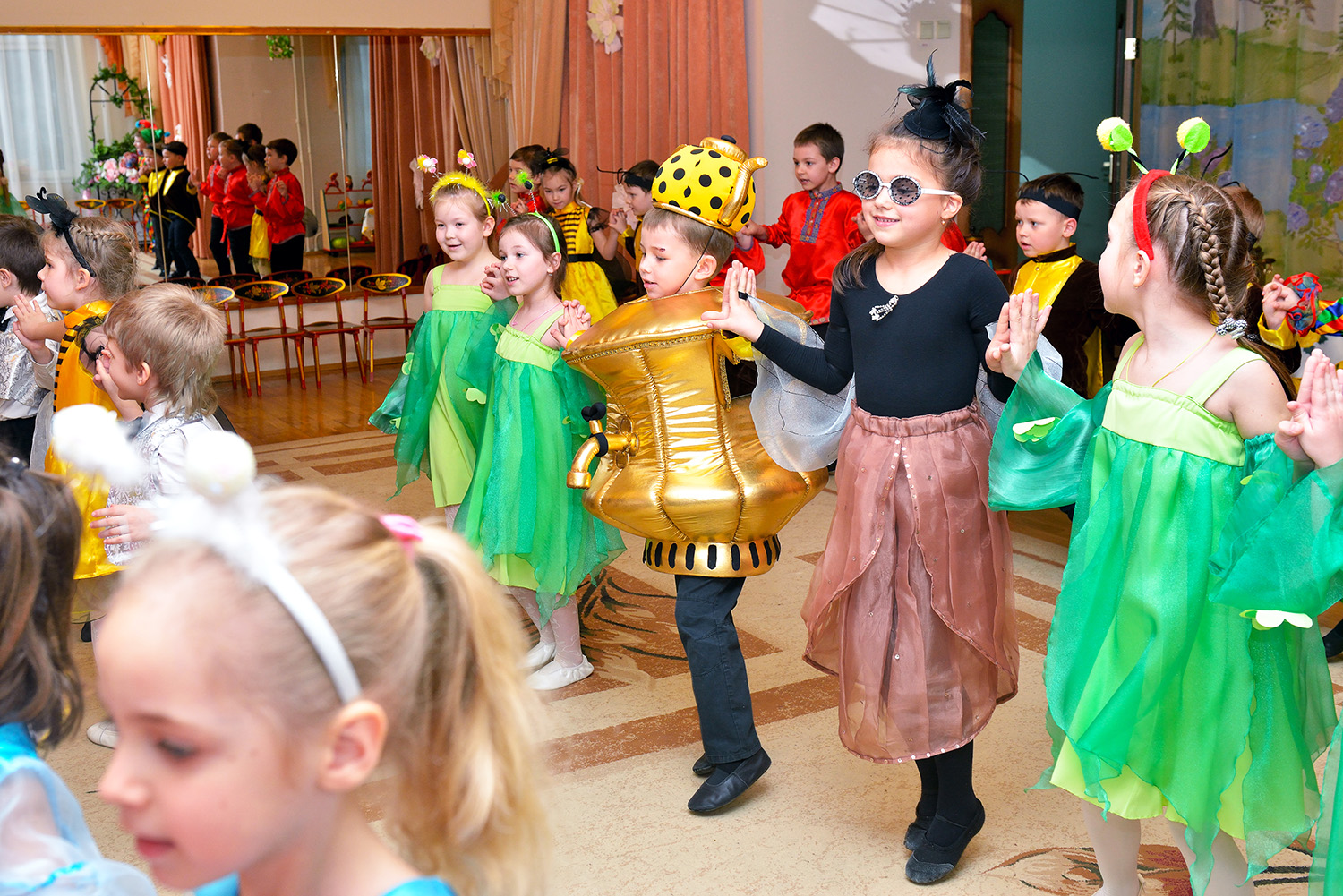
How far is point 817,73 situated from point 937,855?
5.72 meters

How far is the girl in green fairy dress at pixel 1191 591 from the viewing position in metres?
1.77

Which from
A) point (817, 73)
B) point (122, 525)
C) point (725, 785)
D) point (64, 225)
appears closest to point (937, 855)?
point (725, 785)

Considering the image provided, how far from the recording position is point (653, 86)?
7605 millimetres

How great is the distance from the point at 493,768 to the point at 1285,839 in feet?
4.45

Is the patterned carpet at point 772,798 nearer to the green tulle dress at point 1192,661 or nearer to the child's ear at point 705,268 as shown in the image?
the green tulle dress at point 1192,661

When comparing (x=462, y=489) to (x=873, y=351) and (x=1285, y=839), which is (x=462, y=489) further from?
(x=1285, y=839)

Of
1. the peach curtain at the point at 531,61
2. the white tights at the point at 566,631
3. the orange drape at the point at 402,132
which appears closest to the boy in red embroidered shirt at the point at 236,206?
the orange drape at the point at 402,132

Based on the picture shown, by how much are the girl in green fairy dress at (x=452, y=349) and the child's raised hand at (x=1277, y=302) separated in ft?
6.57

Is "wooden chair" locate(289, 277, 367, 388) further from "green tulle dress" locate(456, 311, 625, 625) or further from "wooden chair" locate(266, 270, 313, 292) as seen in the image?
"green tulle dress" locate(456, 311, 625, 625)

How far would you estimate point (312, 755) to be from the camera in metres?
0.91

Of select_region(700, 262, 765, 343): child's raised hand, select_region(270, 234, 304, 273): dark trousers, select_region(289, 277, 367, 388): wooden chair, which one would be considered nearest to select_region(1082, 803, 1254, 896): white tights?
select_region(700, 262, 765, 343): child's raised hand

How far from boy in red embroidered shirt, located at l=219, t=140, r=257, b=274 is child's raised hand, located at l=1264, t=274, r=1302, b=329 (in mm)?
7259

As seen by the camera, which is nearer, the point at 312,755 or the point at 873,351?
the point at 312,755

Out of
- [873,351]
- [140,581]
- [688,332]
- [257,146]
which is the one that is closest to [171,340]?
[688,332]
